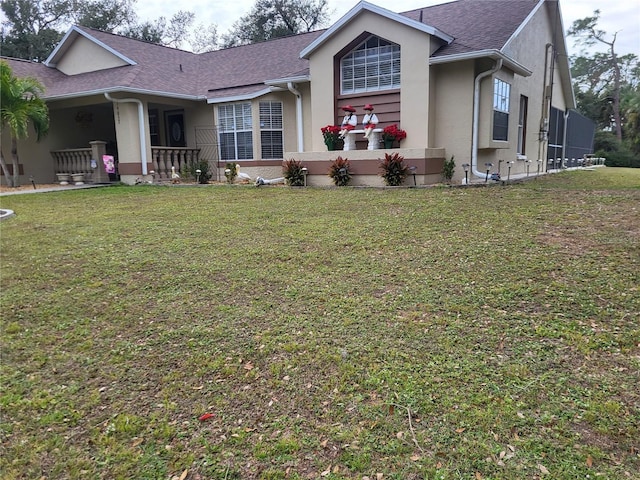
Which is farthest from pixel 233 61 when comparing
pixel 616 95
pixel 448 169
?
pixel 616 95

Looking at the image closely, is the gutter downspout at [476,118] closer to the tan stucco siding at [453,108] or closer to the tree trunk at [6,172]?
the tan stucco siding at [453,108]

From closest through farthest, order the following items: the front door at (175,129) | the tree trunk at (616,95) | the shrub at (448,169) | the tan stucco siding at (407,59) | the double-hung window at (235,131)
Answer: the tan stucco siding at (407,59), the shrub at (448,169), the double-hung window at (235,131), the front door at (175,129), the tree trunk at (616,95)

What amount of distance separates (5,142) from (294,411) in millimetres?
16482

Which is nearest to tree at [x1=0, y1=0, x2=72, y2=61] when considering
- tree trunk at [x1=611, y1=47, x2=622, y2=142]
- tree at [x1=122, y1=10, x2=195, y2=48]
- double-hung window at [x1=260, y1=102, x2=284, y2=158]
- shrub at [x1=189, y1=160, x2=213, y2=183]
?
tree at [x1=122, y1=10, x2=195, y2=48]

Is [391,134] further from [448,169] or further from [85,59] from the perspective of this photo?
[85,59]

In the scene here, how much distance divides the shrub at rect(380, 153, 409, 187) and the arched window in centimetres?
234

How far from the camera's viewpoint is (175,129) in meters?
17.3

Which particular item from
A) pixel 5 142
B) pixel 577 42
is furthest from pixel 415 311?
pixel 577 42

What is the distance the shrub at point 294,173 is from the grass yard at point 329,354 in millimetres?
6074

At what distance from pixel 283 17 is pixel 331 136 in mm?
25802

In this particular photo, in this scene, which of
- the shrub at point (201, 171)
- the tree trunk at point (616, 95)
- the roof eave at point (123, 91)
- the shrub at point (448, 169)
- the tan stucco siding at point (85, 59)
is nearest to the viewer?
the shrub at point (448, 169)

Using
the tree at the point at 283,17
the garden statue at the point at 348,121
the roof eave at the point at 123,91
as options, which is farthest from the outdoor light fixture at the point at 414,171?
the tree at the point at 283,17

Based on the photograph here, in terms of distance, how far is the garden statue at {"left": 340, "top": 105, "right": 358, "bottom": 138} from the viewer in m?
11.9

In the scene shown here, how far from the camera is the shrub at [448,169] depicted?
11.3 metres
